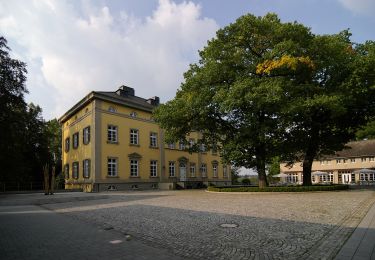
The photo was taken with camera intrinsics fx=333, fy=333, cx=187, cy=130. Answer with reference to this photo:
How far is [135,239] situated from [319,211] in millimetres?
7629

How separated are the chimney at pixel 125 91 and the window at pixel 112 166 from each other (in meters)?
8.07

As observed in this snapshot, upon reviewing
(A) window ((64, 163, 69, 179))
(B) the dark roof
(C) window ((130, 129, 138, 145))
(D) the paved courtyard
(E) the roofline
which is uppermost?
(E) the roofline

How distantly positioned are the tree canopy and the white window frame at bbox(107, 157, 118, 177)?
375 inches

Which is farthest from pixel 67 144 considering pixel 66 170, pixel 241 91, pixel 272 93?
pixel 272 93

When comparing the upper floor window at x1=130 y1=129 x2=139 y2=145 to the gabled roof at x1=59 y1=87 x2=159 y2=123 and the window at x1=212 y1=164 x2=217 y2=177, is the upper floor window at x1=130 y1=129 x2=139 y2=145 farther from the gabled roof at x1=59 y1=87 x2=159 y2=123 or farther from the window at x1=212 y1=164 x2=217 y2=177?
the window at x1=212 y1=164 x2=217 y2=177

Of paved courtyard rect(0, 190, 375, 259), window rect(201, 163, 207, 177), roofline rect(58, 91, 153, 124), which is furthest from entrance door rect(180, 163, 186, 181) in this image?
paved courtyard rect(0, 190, 375, 259)

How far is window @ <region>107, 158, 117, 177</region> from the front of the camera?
112ft

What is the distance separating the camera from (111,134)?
114 feet

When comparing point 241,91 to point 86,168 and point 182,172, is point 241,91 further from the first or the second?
point 182,172

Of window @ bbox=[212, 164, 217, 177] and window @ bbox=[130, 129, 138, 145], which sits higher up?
window @ bbox=[130, 129, 138, 145]

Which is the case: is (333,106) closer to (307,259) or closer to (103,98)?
(307,259)

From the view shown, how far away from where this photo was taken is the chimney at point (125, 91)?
3825 centimetres

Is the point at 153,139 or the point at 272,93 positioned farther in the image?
the point at 153,139

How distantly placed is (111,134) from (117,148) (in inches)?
63.4
